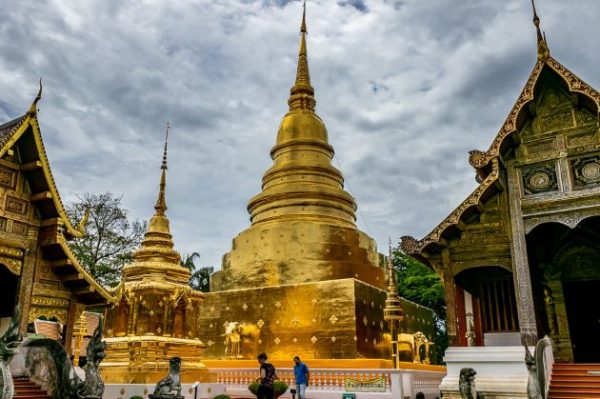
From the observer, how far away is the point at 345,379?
13.1 meters

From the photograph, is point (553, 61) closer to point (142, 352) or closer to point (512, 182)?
point (512, 182)

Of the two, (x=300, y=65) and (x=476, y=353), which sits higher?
(x=300, y=65)

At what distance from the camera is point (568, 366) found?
411 inches

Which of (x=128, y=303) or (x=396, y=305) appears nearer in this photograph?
(x=396, y=305)

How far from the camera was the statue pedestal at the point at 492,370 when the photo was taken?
986cm

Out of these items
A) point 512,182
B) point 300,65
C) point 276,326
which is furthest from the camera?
point 300,65

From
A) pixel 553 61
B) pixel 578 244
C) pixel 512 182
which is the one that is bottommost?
pixel 578 244

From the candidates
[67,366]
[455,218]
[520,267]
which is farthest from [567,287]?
[67,366]

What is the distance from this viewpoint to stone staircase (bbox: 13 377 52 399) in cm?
882

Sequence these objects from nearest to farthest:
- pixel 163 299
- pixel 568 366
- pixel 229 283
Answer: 1. pixel 568 366
2. pixel 163 299
3. pixel 229 283

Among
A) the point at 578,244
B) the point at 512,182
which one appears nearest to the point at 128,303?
the point at 512,182

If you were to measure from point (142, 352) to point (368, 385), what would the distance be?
666 cm

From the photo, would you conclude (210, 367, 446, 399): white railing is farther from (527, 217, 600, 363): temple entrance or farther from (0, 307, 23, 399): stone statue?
(0, 307, 23, 399): stone statue

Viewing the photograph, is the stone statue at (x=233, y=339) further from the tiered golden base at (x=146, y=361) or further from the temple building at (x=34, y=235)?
the temple building at (x=34, y=235)
